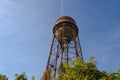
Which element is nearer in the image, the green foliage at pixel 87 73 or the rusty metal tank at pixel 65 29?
the green foliage at pixel 87 73

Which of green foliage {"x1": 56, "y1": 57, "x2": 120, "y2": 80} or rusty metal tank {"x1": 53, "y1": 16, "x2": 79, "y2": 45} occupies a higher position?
rusty metal tank {"x1": 53, "y1": 16, "x2": 79, "y2": 45}

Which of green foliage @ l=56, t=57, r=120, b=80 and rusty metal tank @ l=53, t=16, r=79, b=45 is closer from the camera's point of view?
green foliage @ l=56, t=57, r=120, b=80

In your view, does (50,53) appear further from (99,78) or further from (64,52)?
(99,78)

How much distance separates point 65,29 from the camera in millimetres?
35250

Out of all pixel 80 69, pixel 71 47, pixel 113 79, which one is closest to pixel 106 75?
pixel 113 79

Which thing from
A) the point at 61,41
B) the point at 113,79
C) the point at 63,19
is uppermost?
the point at 63,19

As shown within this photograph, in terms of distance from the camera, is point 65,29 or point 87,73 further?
point 65,29

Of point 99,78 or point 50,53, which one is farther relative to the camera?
point 50,53

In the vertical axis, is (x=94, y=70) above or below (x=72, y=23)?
below

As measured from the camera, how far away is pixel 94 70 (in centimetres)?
1914

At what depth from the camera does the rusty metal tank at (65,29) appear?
1393 inches

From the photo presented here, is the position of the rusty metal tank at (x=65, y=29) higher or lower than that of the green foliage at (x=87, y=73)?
higher

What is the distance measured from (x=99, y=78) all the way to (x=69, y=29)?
16.7 metres

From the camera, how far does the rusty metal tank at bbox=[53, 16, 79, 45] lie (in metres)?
35.4
